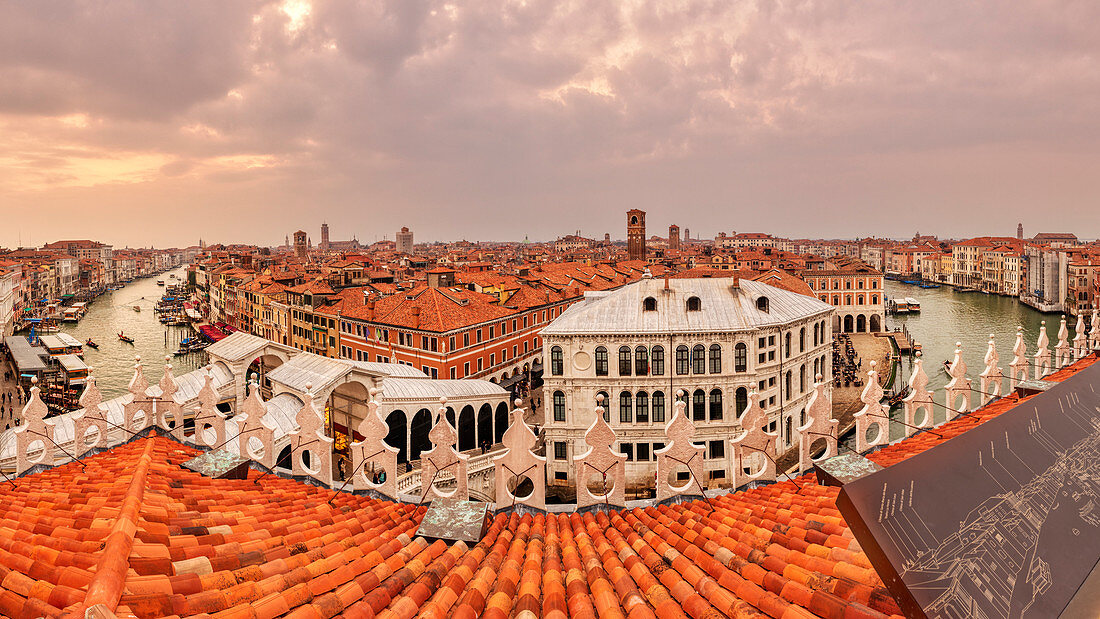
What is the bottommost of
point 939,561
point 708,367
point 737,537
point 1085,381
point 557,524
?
point 708,367

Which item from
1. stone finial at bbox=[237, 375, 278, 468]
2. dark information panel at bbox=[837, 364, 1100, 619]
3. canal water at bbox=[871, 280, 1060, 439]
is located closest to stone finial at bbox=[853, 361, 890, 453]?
dark information panel at bbox=[837, 364, 1100, 619]

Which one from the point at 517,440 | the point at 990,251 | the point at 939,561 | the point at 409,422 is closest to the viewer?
the point at 939,561

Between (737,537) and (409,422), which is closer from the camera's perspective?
(737,537)

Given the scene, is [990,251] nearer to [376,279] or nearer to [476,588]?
[376,279]

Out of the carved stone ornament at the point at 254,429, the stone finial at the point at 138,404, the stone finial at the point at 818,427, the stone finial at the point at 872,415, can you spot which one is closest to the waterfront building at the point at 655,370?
the stone finial at the point at 872,415

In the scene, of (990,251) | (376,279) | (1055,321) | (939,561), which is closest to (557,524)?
(939,561)

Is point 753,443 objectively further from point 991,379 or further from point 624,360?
point 624,360
